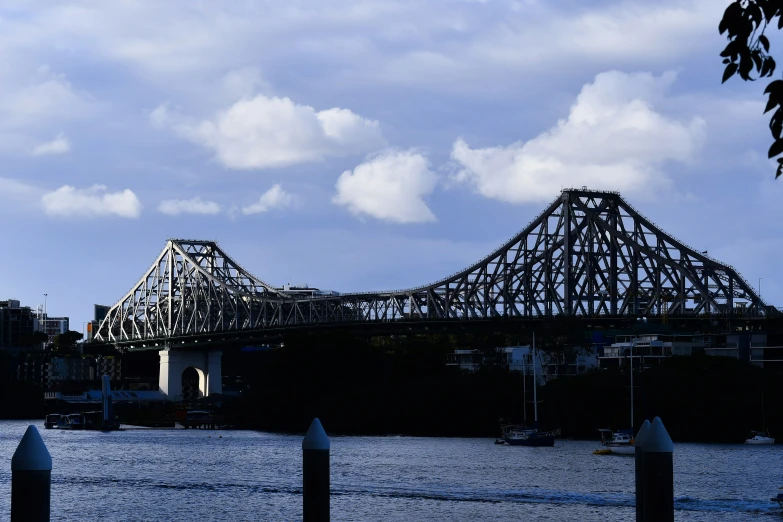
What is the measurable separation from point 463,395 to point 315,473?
86.0 meters

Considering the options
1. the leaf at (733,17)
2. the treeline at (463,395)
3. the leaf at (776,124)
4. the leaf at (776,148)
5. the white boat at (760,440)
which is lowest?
the white boat at (760,440)

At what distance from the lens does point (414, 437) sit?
99.1m

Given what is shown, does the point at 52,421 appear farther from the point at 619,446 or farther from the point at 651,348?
the point at 619,446

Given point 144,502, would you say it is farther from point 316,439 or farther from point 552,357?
point 552,357

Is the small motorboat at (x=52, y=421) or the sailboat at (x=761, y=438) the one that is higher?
the sailboat at (x=761, y=438)

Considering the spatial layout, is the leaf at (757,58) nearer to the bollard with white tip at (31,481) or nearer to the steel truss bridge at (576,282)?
the bollard with white tip at (31,481)

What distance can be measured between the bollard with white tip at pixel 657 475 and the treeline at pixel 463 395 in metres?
68.8

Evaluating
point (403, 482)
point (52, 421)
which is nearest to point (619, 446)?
point (403, 482)

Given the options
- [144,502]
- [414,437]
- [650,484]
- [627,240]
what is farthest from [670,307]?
[650,484]

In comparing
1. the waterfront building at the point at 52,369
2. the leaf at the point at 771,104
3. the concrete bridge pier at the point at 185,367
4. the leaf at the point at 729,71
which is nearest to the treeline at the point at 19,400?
the concrete bridge pier at the point at 185,367

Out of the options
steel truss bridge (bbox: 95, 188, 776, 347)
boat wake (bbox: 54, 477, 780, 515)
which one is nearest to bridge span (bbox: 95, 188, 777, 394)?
steel truss bridge (bbox: 95, 188, 776, 347)

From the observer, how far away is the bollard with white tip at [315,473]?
17.9 metres

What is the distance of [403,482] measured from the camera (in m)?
53.7

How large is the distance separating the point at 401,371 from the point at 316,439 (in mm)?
102024
